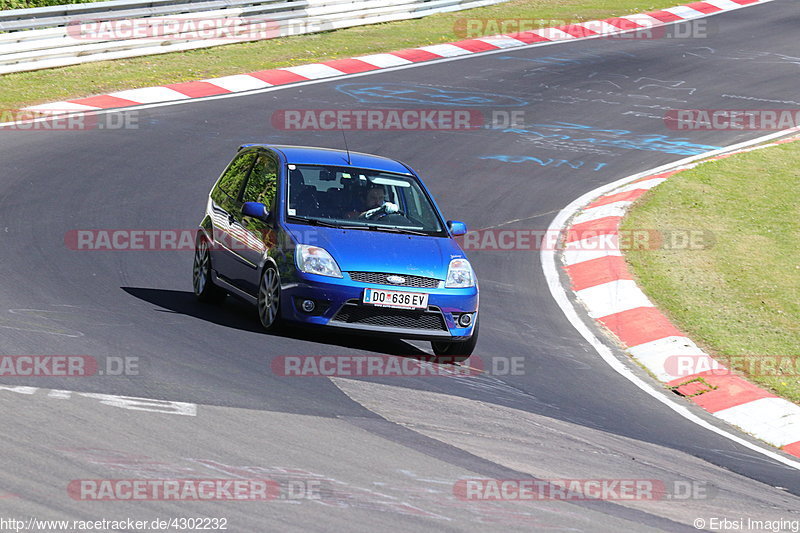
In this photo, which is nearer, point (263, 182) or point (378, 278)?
point (378, 278)

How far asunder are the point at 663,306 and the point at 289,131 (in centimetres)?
772

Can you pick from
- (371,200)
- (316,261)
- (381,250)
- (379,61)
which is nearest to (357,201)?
(371,200)

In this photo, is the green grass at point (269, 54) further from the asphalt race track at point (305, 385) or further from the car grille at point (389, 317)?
the car grille at point (389, 317)

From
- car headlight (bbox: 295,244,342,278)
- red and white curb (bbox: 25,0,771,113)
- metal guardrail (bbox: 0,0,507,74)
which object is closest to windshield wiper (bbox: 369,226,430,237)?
car headlight (bbox: 295,244,342,278)

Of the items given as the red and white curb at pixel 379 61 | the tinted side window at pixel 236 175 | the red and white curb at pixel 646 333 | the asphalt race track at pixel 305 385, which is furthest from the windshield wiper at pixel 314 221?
the red and white curb at pixel 379 61

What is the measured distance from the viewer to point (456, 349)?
10078mm

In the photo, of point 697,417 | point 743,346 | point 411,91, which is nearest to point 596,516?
point 697,417

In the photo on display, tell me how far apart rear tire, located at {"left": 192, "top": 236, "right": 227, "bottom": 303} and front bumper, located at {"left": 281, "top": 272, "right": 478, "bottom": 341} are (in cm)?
163

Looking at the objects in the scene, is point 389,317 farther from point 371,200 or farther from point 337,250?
point 371,200

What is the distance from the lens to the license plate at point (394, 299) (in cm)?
956

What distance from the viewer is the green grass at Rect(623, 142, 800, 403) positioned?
11.7 meters

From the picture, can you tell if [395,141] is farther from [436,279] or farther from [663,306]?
[436,279]

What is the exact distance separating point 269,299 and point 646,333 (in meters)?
3.96

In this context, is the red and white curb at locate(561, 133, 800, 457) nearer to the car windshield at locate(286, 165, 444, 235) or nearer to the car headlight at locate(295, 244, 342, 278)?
the car windshield at locate(286, 165, 444, 235)
